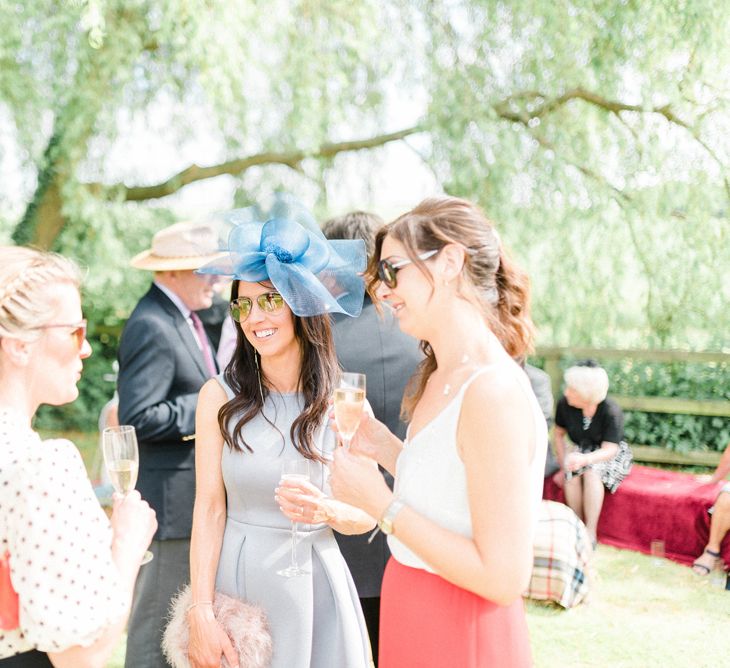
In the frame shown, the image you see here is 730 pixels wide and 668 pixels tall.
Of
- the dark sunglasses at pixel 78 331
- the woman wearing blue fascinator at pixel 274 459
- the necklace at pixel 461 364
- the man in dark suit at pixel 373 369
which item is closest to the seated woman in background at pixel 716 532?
the man in dark suit at pixel 373 369


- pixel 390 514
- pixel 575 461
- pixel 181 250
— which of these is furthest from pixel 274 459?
pixel 575 461

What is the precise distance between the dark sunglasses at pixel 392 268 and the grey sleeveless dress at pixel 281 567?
2.32 feet

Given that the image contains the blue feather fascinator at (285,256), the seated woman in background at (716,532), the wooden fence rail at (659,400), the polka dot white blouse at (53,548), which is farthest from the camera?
the wooden fence rail at (659,400)

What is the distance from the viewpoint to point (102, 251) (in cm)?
743

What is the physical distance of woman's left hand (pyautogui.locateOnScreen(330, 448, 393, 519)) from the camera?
1849mm

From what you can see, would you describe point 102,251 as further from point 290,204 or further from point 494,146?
point 290,204

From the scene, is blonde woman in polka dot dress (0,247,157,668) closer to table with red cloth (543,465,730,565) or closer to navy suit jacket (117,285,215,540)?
navy suit jacket (117,285,215,540)

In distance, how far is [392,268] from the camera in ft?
6.30

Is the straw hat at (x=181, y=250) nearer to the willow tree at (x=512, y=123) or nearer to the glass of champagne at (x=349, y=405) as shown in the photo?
the glass of champagne at (x=349, y=405)

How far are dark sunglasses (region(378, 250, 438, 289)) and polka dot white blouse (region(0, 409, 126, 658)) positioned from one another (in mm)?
813

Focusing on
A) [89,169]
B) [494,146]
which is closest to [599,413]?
[494,146]

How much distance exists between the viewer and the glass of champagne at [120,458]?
2225mm

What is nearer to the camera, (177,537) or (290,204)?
(290,204)

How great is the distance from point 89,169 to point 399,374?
→ 5296 millimetres
